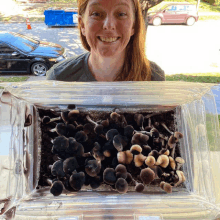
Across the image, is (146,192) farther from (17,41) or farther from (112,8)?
(17,41)

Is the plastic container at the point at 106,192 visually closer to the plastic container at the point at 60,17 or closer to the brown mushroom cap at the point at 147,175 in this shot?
the brown mushroom cap at the point at 147,175

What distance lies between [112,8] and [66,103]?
0.65m

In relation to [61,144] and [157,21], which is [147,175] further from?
[157,21]

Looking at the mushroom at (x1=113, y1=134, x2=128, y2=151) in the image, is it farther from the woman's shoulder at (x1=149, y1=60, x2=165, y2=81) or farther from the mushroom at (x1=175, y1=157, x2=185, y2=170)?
the woman's shoulder at (x1=149, y1=60, x2=165, y2=81)

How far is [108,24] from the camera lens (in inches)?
48.5

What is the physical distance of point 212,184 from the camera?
Result: 3.60 ft

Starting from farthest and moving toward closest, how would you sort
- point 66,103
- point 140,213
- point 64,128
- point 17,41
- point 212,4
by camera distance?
point 212,4, point 17,41, point 66,103, point 64,128, point 140,213

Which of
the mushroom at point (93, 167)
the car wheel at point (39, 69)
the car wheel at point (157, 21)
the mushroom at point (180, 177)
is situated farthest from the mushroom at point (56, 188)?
the car wheel at point (157, 21)

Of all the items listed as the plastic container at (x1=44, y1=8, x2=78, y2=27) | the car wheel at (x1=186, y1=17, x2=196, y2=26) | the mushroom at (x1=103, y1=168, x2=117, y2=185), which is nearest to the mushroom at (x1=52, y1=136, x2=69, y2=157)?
the mushroom at (x1=103, y1=168, x2=117, y2=185)

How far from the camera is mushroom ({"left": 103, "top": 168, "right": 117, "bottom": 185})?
1.04 meters

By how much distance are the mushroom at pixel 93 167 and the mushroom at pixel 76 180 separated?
4 cm

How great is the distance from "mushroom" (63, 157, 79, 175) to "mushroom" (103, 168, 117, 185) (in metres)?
0.17

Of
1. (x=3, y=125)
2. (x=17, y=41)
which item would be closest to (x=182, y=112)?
(x=3, y=125)

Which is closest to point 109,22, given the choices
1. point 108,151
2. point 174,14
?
point 108,151
